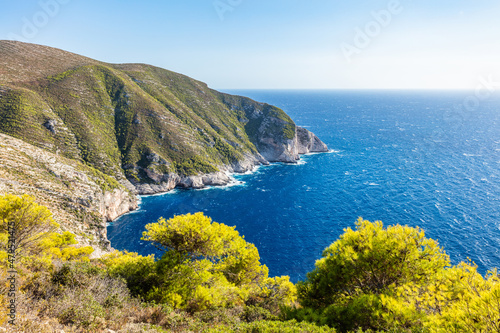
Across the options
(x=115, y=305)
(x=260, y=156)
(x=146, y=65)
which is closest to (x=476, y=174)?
(x=260, y=156)

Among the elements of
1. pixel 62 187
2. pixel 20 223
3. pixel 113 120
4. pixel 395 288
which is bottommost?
pixel 62 187

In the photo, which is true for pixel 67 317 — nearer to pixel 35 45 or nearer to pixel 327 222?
pixel 327 222

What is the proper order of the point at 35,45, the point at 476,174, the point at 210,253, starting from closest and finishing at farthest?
the point at 210,253 → the point at 476,174 → the point at 35,45

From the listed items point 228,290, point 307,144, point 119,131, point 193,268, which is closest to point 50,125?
point 119,131

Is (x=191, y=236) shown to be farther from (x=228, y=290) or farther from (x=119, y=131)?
(x=119, y=131)

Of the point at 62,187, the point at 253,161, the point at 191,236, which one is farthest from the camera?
the point at 253,161

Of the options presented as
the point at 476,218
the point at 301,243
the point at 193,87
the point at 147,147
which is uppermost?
the point at 193,87

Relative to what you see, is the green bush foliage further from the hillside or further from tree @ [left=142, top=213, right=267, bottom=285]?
the hillside

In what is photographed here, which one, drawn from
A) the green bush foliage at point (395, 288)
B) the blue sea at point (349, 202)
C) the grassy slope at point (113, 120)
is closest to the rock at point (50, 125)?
the grassy slope at point (113, 120)

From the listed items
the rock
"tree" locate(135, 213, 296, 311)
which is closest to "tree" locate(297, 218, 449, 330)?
"tree" locate(135, 213, 296, 311)
